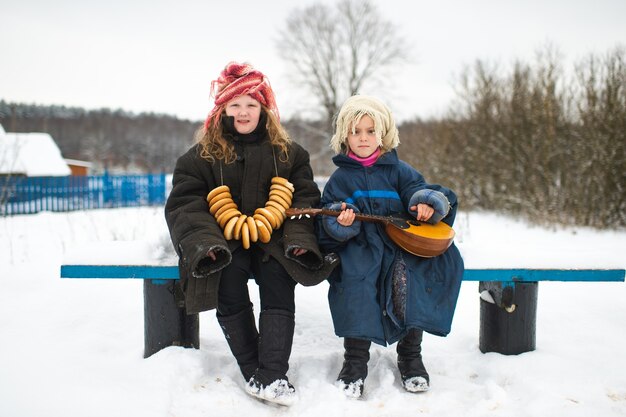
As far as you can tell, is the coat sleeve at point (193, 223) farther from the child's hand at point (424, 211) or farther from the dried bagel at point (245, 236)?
the child's hand at point (424, 211)

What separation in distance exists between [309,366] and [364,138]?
115cm

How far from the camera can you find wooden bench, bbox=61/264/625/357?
6.65 feet

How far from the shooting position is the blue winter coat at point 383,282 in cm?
198

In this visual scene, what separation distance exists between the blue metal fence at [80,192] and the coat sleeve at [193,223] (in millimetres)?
11957

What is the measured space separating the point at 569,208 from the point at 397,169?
6.11 metres

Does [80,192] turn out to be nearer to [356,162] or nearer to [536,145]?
[536,145]

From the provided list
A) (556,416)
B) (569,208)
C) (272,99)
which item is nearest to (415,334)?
(556,416)

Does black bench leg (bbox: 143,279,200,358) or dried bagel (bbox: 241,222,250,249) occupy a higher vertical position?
dried bagel (bbox: 241,222,250,249)

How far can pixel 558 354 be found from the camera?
2301 millimetres

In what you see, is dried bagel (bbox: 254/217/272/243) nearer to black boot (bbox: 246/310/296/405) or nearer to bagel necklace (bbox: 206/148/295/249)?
bagel necklace (bbox: 206/148/295/249)

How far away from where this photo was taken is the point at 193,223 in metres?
1.91

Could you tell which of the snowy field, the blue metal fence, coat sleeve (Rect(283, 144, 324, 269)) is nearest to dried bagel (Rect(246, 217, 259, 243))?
coat sleeve (Rect(283, 144, 324, 269))

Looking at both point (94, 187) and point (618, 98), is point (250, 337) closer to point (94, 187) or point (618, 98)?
point (618, 98)

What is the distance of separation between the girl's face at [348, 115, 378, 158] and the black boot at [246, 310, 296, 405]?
0.86m
